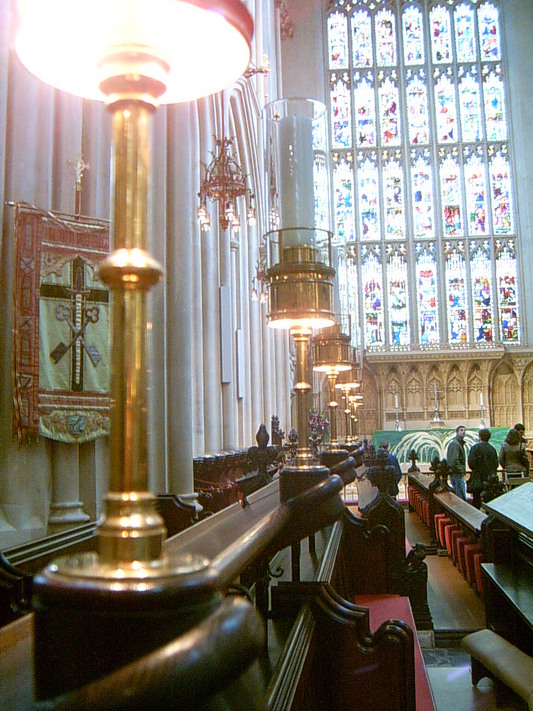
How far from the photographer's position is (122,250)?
2.63 feet

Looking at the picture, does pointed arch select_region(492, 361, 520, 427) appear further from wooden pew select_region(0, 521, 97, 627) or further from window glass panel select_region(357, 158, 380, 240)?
wooden pew select_region(0, 521, 97, 627)

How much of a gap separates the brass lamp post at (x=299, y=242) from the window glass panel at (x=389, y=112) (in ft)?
61.8

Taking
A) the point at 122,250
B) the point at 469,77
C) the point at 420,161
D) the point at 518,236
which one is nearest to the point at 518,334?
the point at 518,236

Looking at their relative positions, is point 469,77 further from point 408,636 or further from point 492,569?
point 408,636

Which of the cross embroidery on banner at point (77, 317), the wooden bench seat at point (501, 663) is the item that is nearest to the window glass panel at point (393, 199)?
the cross embroidery on banner at point (77, 317)

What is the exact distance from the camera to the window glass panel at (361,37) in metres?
20.7

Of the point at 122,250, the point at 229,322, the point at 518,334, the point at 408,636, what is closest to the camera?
the point at 122,250

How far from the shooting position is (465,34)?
2052 centimetres

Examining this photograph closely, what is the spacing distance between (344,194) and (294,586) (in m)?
19.3

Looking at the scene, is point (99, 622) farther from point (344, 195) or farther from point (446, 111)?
point (446, 111)

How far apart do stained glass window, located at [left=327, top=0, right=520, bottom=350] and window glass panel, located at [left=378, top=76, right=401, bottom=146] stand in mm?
29

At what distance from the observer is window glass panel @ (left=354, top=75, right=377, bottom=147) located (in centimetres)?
2047

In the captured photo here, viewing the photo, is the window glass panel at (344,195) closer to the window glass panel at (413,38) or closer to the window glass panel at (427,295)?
the window glass panel at (427,295)

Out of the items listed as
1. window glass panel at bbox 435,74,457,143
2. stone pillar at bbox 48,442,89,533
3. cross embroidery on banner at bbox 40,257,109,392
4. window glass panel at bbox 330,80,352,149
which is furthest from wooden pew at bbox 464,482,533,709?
window glass panel at bbox 435,74,457,143
